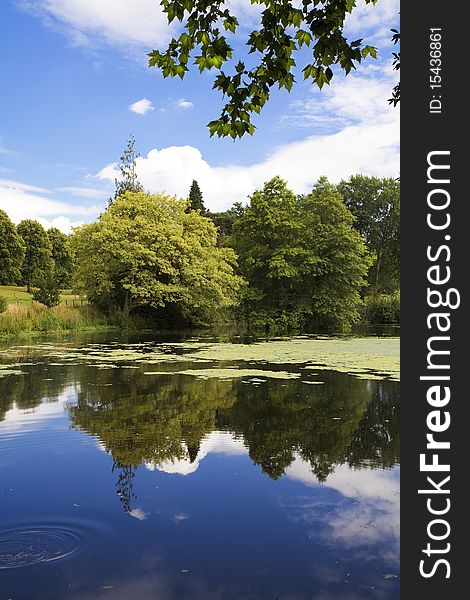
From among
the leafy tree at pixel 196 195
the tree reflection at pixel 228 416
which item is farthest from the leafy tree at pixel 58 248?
the tree reflection at pixel 228 416

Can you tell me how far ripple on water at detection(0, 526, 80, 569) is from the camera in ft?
10.9

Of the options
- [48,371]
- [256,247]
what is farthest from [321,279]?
[48,371]

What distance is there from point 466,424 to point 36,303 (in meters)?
26.0

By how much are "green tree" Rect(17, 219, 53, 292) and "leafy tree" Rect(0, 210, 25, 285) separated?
373 cm

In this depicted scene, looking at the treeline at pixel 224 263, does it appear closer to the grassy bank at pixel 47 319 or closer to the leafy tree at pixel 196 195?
the grassy bank at pixel 47 319

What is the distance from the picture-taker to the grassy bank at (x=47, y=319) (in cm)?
2261

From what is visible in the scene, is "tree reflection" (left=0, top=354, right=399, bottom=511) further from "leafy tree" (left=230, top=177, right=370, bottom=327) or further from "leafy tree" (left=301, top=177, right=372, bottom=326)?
"leafy tree" (left=301, top=177, right=372, bottom=326)

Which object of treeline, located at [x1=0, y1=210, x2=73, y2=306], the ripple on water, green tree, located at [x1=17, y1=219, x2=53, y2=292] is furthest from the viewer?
green tree, located at [x1=17, y1=219, x2=53, y2=292]

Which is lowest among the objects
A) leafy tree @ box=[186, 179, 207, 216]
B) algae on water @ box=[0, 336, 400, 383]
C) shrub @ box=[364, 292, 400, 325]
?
algae on water @ box=[0, 336, 400, 383]

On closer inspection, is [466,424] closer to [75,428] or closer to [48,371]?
[75,428]

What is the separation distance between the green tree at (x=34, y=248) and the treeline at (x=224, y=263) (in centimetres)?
2544

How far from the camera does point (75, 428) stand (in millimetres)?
6898

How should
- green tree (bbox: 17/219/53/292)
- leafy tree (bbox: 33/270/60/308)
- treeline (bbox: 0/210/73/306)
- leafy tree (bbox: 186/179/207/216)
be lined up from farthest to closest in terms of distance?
leafy tree (bbox: 186/179/207/216)
green tree (bbox: 17/219/53/292)
treeline (bbox: 0/210/73/306)
leafy tree (bbox: 33/270/60/308)

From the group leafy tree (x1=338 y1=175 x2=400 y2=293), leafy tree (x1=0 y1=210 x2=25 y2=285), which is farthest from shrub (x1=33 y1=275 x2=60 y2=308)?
leafy tree (x1=338 y1=175 x2=400 y2=293)
